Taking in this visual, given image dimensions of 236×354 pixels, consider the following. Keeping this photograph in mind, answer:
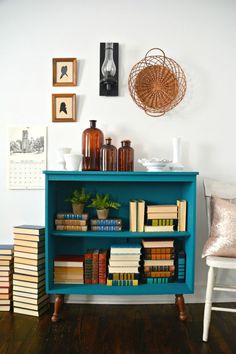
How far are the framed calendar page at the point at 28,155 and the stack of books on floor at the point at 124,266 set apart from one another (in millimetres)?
793

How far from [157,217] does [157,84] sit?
1.01 meters

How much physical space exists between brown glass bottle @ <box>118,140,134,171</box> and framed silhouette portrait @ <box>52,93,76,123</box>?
46 cm

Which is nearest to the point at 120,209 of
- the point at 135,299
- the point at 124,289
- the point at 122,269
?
the point at 122,269

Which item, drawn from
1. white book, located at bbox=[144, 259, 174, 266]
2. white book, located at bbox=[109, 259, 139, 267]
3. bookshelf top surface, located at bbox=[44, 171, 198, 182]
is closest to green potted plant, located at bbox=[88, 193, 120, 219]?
bookshelf top surface, located at bbox=[44, 171, 198, 182]

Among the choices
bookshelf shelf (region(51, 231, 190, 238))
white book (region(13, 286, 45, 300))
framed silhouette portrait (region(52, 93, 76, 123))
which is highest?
Result: framed silhouette portrait (region(52, 93, 76, 123))

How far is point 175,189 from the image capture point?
2.13 m

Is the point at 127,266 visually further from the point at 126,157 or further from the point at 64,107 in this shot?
the point at 64,107

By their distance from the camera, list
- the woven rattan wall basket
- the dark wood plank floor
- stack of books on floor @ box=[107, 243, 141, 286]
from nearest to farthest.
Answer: the dark wood plank floor < stack of books on floor @ box=[107, 243, 141, 286] < the woven rattan wall basket

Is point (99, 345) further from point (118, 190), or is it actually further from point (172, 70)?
point (172, 70)

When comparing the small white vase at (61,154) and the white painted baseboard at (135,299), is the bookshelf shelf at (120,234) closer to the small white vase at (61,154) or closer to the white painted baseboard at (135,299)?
the small white vase at (61,154)

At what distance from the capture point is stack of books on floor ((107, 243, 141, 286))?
74.8 inches

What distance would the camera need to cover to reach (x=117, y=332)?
174 cm

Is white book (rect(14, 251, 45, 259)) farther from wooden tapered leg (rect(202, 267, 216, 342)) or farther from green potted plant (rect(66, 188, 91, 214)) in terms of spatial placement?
wooden tapered leg (rect(202, 267, 216, 342))

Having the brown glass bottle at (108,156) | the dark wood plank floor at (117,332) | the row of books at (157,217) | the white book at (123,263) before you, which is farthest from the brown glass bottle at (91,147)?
the dark wood plank floor at (117,332)
